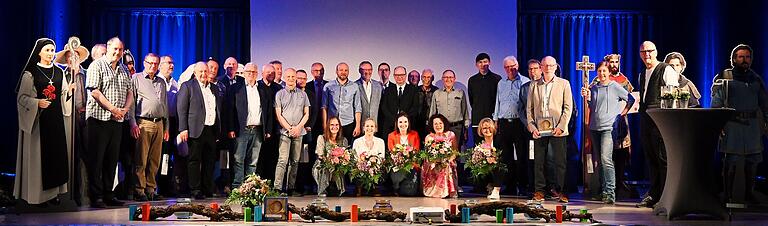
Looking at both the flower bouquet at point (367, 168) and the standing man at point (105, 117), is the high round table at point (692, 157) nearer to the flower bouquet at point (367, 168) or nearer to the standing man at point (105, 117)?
the flower bouquet at point (367, 168)

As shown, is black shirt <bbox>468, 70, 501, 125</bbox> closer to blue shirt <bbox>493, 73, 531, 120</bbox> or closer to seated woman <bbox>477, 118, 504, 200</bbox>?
blue shirt <bbox>493, 73, 531, 120</bbox>

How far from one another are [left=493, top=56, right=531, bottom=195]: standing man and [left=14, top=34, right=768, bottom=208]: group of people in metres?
0.01

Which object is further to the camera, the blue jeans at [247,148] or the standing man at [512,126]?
the standing man at [512,126]

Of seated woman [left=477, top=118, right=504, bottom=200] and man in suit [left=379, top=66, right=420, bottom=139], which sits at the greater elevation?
man in suit [left=379, top=66, right=420, bottom=139]

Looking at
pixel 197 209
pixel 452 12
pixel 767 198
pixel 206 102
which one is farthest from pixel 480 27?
pixel 197 209

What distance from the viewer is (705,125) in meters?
6.53

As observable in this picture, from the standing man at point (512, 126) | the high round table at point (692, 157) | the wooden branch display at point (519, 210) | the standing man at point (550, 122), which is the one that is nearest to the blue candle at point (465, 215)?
the wooden branch display at point (519, 210)

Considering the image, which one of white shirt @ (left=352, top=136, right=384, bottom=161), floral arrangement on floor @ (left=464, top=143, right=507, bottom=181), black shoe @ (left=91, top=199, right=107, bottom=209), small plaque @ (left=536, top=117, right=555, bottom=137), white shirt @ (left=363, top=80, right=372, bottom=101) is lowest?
black shoe @ (left=91, top=199, right=107, bottom=209)

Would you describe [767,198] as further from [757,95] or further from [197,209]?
[197,209]

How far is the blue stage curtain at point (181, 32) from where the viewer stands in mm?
11594

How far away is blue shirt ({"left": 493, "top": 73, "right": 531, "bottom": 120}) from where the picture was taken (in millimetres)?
9477

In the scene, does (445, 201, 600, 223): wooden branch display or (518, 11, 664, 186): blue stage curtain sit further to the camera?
(518, 11, 664, 186): blue stage curtain

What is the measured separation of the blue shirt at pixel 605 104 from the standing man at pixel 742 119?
1136mm

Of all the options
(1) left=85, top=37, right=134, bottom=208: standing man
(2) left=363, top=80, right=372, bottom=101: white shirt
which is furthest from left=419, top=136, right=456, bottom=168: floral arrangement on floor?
(1) left=85, top=37, right=134, bottom=208: standing man
